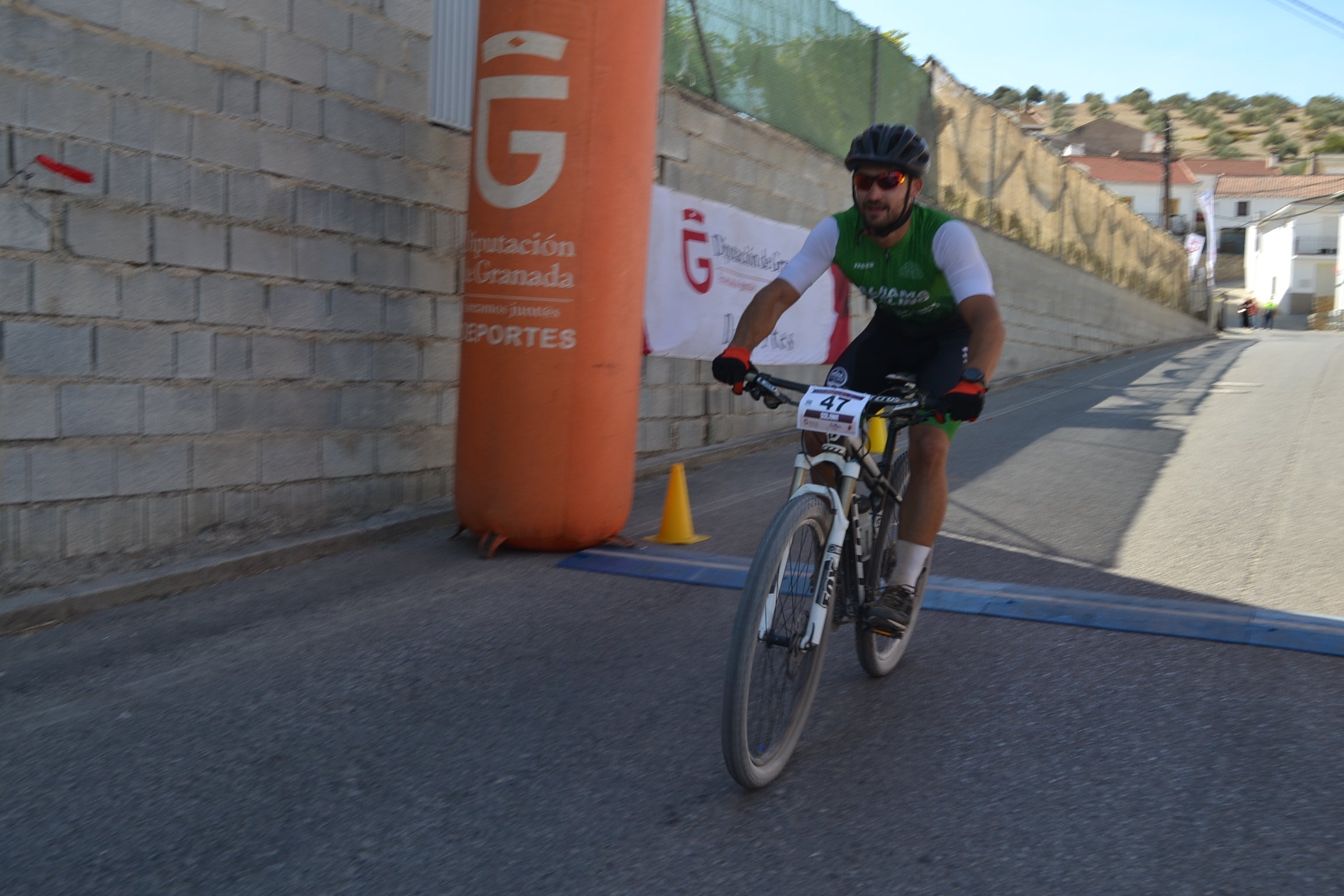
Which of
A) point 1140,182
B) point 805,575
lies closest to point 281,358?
point 805,575

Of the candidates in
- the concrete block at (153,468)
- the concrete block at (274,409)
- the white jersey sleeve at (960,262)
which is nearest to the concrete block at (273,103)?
the concrete block at (274,409)

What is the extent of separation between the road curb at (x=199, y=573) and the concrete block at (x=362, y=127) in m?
2.35

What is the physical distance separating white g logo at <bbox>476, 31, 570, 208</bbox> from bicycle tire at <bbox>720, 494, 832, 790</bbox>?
3.60 meters

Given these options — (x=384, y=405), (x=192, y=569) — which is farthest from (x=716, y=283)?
(x=192, y=569)

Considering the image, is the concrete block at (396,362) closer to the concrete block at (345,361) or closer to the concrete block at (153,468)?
the concrete block at (345,361)

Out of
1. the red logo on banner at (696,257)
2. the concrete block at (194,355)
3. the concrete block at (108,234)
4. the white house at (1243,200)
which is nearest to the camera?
the concrete block at (108,234)

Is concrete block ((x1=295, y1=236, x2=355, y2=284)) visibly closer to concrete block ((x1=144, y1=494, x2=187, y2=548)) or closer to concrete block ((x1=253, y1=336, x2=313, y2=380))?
concrete block ((x1=253, y1=336, x2=313, y2=380))

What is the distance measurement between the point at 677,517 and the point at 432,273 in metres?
2.38

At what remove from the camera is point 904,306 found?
4.41 m

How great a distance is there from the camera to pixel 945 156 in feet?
61.4

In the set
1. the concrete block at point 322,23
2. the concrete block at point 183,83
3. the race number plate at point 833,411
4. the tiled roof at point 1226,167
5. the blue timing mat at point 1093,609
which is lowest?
the blue timing mat at point 1093,609

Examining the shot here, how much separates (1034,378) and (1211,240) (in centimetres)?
3030

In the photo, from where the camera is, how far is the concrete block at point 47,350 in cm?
Answer: 529

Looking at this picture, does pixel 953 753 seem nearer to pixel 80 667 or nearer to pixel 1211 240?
pixel 80 667
